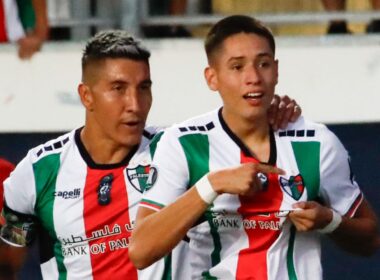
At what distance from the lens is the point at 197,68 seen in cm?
786

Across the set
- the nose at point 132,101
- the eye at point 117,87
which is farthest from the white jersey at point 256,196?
the eye at point 117,87

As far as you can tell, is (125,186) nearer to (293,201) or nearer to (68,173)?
(68,173)

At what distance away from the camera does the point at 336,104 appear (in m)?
7.75

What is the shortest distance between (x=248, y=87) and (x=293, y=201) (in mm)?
422

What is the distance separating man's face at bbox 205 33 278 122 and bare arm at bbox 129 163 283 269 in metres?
0.24

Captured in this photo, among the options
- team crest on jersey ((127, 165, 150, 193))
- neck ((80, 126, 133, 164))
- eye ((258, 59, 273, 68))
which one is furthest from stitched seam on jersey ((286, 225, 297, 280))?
neck ((80, 126, 133, 164))

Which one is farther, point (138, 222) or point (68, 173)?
point (68, 173)

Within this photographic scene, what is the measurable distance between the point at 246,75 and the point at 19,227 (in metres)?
1.27

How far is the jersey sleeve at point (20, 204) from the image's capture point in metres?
5.58

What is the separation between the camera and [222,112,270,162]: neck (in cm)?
502

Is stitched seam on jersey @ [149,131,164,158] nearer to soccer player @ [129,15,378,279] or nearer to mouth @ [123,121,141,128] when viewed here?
mouth @ [123,121,141,128]

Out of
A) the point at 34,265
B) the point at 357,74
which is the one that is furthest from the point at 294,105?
the point at 34,265

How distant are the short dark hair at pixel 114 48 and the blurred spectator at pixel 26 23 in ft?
7.27

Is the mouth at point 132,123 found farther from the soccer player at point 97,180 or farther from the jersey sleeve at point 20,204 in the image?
the jersey sleeve at point 20,204
